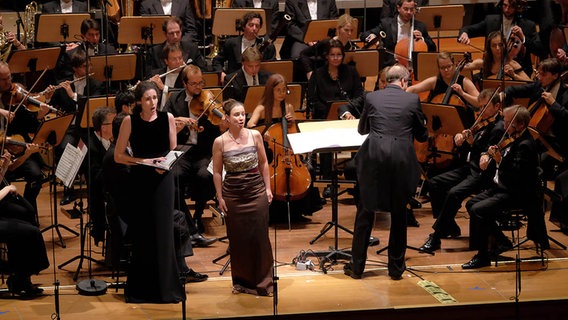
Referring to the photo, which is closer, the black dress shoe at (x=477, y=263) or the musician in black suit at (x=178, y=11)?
the black dress shoe at (x=477, y=263)

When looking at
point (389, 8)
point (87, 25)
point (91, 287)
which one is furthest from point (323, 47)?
point (91, 287)

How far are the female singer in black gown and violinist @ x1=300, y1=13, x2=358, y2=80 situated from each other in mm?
2834

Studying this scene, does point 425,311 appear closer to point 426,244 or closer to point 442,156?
point 426,244

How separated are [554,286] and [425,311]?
96 cm

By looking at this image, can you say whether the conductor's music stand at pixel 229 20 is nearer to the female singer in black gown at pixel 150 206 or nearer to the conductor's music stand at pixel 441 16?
the conductor's music stand at pixel 441 16

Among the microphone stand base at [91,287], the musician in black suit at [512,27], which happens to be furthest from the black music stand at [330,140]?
the musician in black suit at [512,27]

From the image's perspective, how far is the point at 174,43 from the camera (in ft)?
25.3

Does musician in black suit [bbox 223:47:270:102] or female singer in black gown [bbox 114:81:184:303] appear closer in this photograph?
female singer in black gown [bbox 114:81:184:303]

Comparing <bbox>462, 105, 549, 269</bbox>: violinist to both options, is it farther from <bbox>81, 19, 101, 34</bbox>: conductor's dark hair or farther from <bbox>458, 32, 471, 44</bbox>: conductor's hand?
<bbox>81, 19, 101, 34</bbox>: conductor's dark hair

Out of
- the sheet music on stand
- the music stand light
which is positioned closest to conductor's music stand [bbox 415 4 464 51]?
the music stand light

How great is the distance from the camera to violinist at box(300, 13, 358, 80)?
8312mm

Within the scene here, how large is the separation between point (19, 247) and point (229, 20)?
334 centimetres

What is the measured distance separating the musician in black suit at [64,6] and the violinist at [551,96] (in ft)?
13.4

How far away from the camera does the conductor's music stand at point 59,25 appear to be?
318 inches
